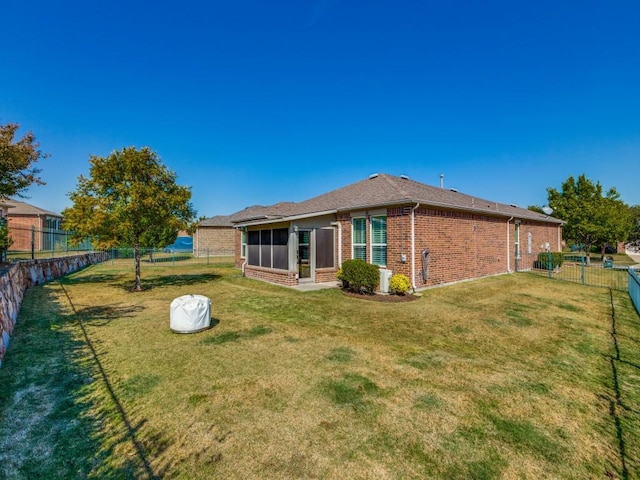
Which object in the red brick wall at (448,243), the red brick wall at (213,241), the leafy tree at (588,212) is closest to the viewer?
the red brick wall at (448,243)

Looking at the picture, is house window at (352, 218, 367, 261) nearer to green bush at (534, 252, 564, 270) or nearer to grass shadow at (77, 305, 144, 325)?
grass shadow at (77, 305, 144, 325)

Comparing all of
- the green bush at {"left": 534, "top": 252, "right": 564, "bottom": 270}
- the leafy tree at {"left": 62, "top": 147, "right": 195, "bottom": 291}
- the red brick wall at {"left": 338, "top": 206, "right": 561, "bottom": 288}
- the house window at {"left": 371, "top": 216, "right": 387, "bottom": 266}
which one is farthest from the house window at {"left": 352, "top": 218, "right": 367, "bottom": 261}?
the green bush at {"left": 534, "top": 252, "right": 564, "bottom": 270}

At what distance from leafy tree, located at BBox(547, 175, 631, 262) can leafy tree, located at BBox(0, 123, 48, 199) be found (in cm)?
3168

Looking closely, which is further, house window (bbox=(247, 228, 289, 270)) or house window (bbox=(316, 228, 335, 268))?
house window (bbox=(247, 228, 289, 270))

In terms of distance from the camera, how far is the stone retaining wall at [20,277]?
5.57m

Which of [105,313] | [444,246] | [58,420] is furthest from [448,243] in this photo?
[58,420]

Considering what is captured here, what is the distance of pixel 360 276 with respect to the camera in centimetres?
1023

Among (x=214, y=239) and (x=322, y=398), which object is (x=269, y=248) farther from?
(x=214, y=239)

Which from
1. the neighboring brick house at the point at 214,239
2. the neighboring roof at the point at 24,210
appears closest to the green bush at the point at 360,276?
the neighboring brick house at the point at 214,239

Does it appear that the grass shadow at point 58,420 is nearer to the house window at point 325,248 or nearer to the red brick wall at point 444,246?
the red brick wall at point 444,246

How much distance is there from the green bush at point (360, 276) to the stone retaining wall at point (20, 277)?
27.6 feet

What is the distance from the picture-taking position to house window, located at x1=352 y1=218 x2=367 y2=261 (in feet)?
39.0

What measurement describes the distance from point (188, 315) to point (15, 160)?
358 inches

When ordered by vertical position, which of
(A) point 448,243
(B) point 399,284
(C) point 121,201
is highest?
(C) point 121,201
